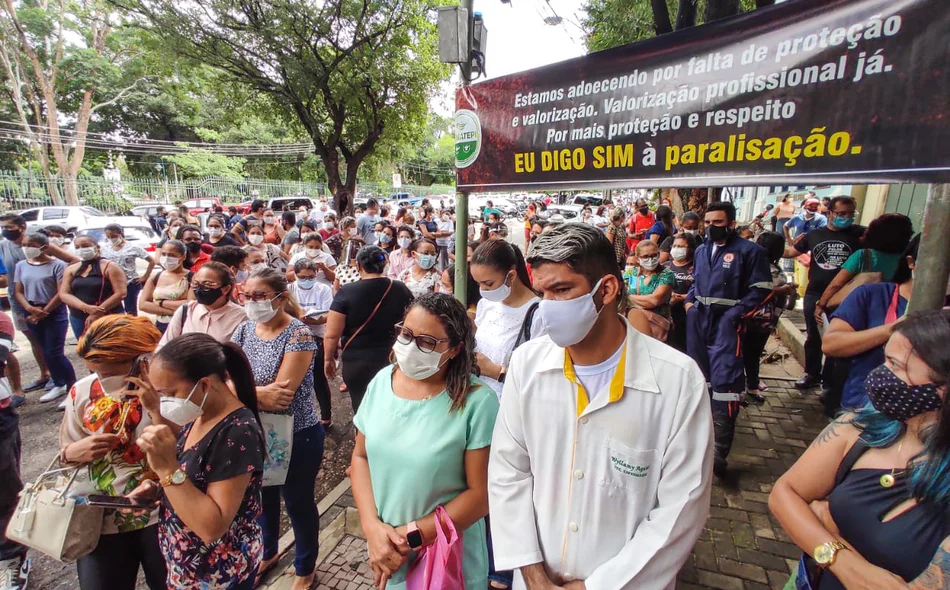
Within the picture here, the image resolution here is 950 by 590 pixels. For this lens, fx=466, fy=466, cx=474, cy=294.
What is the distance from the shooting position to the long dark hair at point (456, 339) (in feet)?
6.22

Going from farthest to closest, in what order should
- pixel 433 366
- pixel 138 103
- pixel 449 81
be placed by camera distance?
1. pixel 138 103
2. pixel 449 81
3. pixel 433 366

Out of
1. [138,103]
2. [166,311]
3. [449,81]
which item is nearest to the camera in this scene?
[166,311]

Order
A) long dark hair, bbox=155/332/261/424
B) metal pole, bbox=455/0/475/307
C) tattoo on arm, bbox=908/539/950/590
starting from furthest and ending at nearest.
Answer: metal pole, bbox=455/0/475/307, long dark hair, bbox=155/332/261/424, tattoo on arm, bbox=908/539/950/590

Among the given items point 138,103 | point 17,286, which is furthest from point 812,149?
point 138,103

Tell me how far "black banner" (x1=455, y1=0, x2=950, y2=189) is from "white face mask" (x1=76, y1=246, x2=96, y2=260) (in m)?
4.82

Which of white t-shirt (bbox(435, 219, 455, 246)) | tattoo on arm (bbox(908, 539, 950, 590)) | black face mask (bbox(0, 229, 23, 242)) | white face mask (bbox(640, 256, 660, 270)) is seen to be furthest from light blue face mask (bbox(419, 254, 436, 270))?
white t-shirt (bbox(435, 219, 455, 246))

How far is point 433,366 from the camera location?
1.90 m

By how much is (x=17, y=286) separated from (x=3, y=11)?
77.3 ft

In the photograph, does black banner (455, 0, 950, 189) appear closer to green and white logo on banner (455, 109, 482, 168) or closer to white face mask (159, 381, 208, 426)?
green and white logo on banner (455, 109, 482, 168)

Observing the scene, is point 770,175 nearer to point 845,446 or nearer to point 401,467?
point 845,446

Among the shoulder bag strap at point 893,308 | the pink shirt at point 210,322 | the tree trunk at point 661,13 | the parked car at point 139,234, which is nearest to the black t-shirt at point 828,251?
the shoulder bag strap at point 893,308

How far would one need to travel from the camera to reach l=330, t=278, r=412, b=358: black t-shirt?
11.6 ft

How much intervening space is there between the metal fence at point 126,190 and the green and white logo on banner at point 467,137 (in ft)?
72.0

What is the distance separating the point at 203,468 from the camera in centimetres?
182
